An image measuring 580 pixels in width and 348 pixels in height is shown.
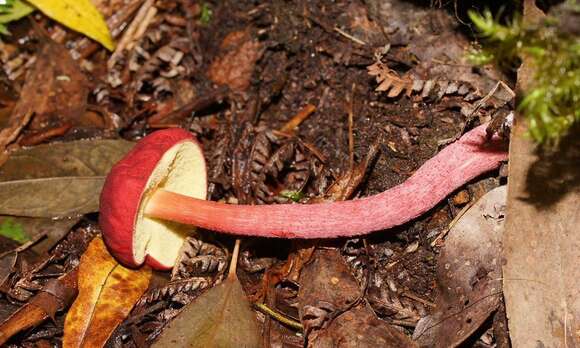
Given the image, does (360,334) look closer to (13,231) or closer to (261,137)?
(261,137)

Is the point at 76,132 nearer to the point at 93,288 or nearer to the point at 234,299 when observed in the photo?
the point at 93,288

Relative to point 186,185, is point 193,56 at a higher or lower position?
higher

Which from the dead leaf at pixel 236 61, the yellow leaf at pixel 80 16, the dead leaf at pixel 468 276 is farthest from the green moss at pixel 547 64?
the yellow leaf at pixel 80 16

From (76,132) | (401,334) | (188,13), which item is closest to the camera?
(401,334)

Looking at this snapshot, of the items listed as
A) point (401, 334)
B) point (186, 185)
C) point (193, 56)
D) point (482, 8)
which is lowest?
point (401, 334)

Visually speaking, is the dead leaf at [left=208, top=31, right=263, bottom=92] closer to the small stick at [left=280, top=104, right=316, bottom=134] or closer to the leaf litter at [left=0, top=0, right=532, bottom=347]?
the leaf litter at [left=0, top=0, right=532, bottom=347]

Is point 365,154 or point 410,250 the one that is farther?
point 365,154

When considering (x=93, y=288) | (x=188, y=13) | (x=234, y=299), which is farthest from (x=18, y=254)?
(x=188, y=13)

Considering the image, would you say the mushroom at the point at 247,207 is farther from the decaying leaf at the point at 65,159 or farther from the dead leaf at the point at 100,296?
the decaying leaf at the point at 65,159
